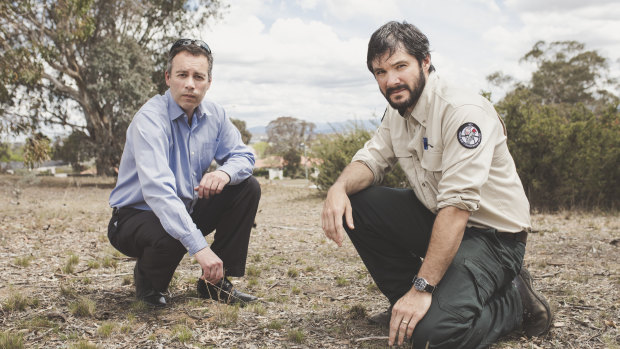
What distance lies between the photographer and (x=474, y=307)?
87.4 inches

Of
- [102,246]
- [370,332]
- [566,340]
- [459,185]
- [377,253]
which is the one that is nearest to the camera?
[459,185]

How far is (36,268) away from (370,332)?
8.59 ft

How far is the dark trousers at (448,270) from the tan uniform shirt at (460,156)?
4.9 inches

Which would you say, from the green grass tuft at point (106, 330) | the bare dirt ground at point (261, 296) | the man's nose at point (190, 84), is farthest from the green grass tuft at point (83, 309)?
the man's nose at point (190, 84)

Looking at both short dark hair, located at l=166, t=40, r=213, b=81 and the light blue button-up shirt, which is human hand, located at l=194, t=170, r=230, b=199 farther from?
short dark hair, located at l=166, t=40, r=213, b=81

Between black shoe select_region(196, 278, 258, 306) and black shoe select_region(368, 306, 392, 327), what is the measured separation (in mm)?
777

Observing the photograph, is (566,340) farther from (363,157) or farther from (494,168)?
(363,157)

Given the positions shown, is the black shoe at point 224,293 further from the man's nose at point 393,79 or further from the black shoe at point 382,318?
the man's nose at point 393,79

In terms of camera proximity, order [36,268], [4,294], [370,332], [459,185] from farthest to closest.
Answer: [36,268] < [4,294] < [370,332] < [459,185]

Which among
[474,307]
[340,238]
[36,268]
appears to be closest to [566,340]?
[474,307]

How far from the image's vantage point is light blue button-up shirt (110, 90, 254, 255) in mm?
2527

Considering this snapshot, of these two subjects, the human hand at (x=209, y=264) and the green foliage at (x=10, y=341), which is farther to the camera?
the human hand at (x=209, y=264)

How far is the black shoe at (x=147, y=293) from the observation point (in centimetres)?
286

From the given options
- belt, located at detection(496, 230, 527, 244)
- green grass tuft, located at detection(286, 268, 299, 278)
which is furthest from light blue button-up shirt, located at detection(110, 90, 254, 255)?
belt, located at detection(496, 230, 527, 244)
